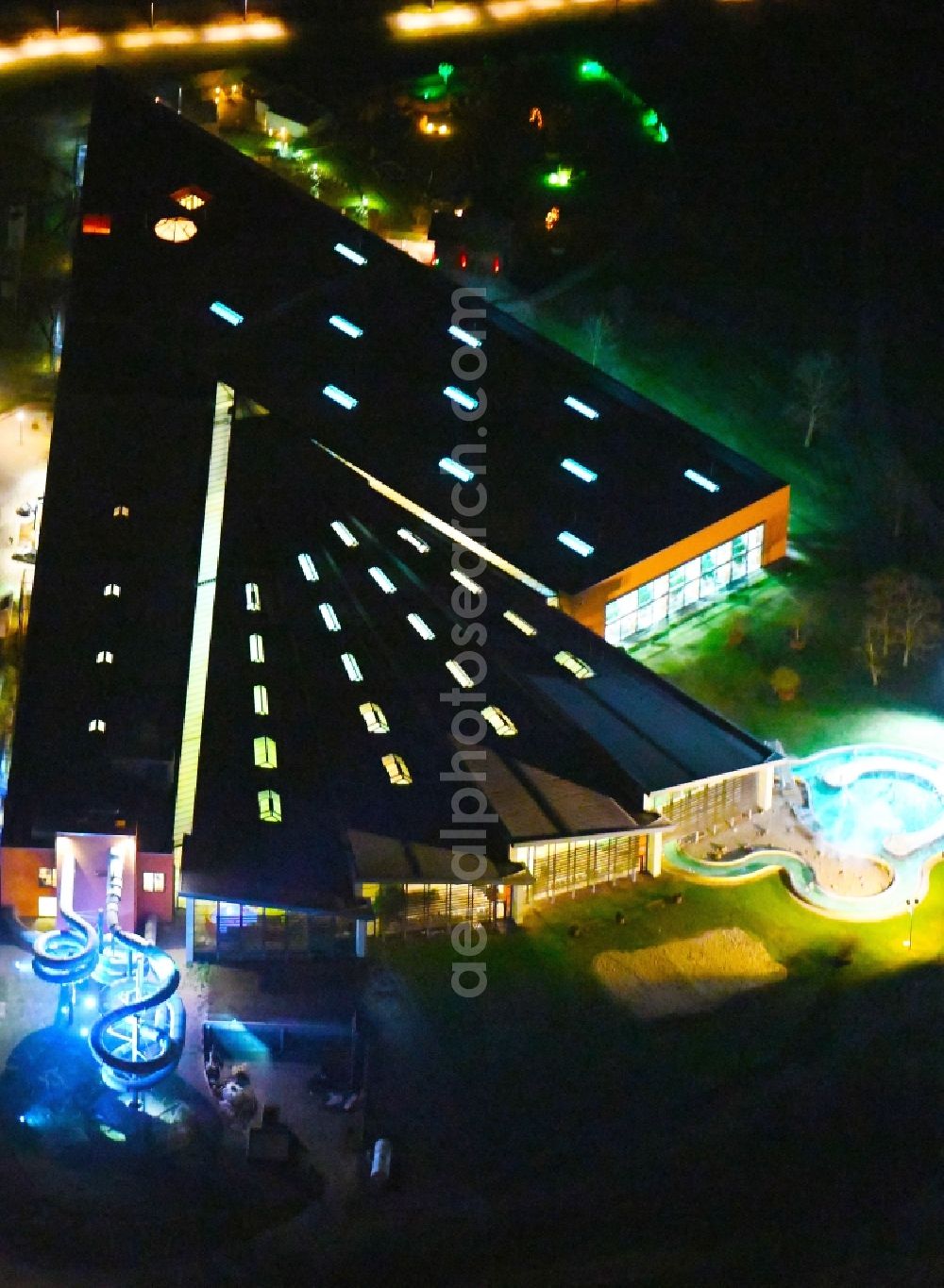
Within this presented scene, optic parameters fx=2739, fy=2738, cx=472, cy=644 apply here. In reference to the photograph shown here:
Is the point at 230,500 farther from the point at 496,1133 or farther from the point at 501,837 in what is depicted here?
the point at 496,1133

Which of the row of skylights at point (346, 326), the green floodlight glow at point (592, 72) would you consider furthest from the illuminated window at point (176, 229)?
the green floodlight glow at point (592, 72)

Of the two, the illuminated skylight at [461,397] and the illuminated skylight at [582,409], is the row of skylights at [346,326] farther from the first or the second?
the illuminated skylight at [582,409]

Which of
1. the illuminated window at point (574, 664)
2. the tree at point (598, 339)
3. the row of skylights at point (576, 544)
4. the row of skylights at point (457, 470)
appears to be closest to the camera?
the illuminated window at point (574, 664)

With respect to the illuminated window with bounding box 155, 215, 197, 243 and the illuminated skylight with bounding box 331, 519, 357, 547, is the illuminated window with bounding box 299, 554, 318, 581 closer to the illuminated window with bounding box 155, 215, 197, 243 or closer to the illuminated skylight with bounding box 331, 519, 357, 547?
the illuminated skylight with bounding box 331, 519, 357, 547

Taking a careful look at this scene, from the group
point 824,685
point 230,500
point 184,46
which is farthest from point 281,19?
point 824,685

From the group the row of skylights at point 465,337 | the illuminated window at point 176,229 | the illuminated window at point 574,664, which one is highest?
the illuminated window at point 176,229

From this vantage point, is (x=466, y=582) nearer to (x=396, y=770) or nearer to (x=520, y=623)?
(x=520, y=623)
